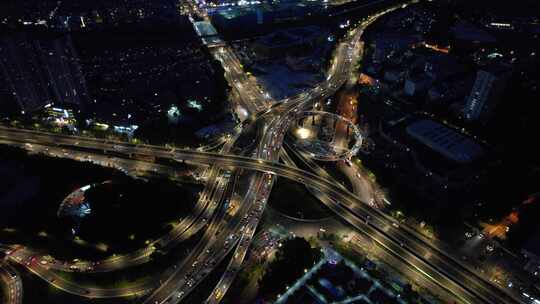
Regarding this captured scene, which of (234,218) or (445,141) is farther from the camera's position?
(445,141)

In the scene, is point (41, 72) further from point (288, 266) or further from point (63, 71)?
point (288, 266)

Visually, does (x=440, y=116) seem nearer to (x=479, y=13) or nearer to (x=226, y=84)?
(x=226, y=84)

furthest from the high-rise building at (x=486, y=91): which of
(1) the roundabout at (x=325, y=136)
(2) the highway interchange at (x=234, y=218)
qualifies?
(2) the highway interchange at (x=234, y=218)

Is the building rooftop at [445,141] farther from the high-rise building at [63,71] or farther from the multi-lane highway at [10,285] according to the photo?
the high-rise building at [63,71]

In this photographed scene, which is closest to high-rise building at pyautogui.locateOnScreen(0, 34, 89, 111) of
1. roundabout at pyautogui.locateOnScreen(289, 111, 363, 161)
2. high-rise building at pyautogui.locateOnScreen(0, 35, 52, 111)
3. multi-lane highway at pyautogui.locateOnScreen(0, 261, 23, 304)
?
high-rise building at pyautogui.locateOnScreen(0, 35, 52, 111)

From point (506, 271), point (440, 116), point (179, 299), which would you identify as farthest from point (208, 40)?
point (506, 271)

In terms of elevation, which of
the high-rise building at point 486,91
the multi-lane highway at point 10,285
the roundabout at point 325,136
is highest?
the high-rise building at point 486,91

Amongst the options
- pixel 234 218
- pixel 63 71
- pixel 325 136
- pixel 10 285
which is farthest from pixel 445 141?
pixel 63 71

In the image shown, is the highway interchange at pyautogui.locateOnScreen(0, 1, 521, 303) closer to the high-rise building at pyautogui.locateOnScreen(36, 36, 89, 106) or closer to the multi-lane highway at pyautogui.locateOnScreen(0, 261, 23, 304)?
the multi-lane highway at pyautogui.locateOnScreen(0, 261, 23, 304)
